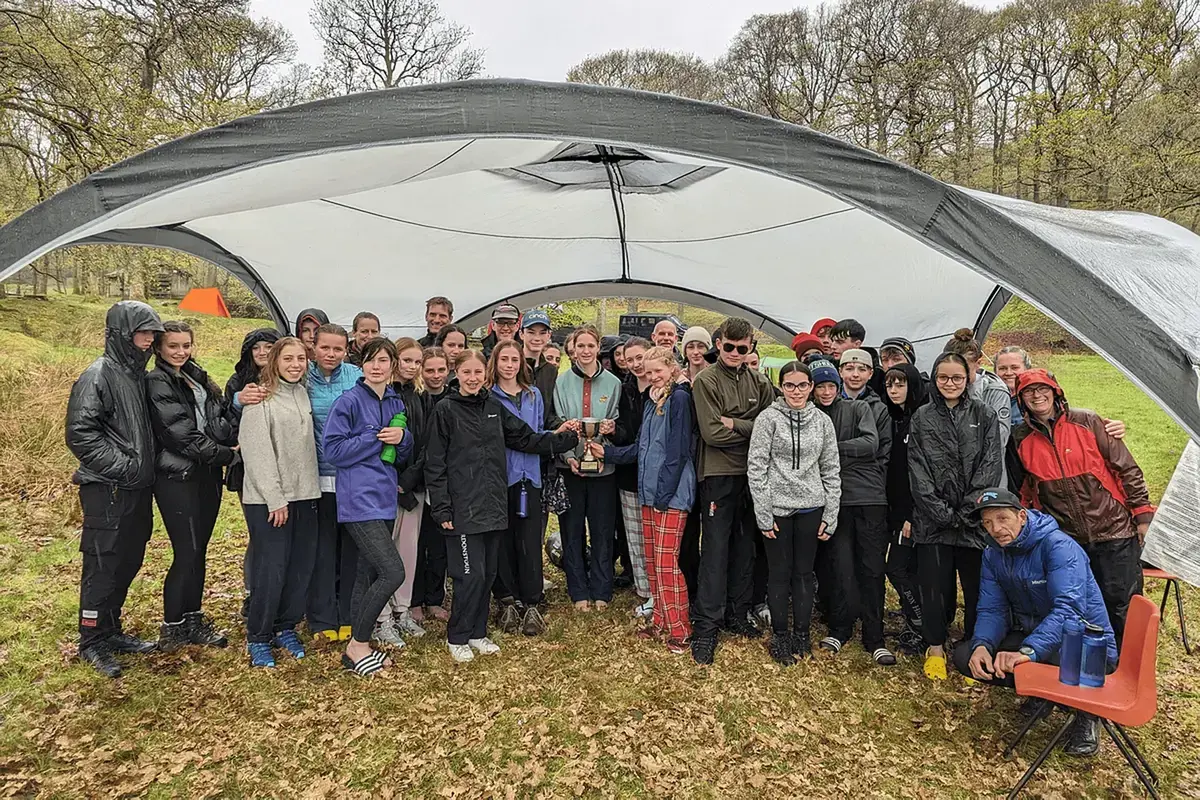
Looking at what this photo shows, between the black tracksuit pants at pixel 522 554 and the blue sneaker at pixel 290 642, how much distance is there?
1.18 m

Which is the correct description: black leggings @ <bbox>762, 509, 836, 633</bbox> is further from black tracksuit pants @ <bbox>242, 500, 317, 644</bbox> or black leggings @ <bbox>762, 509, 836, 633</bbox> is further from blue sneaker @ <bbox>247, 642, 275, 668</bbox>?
blue sneaker @ <bbox>247, 642, 275, 668</bbox>

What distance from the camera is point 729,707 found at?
10.8 ft

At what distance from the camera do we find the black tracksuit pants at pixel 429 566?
4.07 meters

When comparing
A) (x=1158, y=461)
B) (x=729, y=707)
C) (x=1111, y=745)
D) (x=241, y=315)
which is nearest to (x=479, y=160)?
(x=729, y=707)

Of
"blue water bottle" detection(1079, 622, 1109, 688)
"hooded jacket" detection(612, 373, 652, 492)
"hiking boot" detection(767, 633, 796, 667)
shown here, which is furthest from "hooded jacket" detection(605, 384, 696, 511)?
"blue water bottle" detection(1079, 622, 1109, 688)

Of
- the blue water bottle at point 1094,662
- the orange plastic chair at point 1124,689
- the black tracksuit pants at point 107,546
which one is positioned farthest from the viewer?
the black tracksuit pants at point 107,546

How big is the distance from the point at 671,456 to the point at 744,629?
1245 millimetres

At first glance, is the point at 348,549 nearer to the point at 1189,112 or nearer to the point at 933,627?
the point at 933,627

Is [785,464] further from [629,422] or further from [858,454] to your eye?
[629,422]

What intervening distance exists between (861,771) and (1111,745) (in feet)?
4.09

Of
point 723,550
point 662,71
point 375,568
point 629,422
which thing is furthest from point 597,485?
point 662,71

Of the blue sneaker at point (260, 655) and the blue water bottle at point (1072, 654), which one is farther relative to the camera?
the blue sneaker at point (260, 655)

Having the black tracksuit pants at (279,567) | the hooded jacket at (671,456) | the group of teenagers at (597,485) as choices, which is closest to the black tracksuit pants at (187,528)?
the group of teenagers at (597,485)

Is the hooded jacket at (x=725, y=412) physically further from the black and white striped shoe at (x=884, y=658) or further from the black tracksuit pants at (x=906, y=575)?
the black and white striped shoe at (x=884, y=658)
